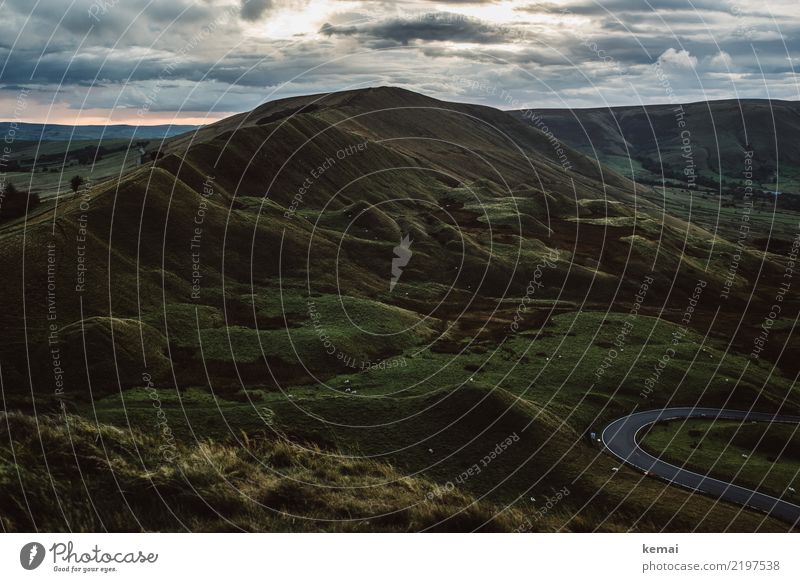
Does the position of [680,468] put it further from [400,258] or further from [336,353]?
[400,258]

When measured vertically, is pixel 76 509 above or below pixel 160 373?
above

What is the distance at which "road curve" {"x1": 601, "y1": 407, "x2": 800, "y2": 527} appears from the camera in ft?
196

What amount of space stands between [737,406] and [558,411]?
104ft

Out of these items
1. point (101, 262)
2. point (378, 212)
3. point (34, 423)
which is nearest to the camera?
point (34, 423)

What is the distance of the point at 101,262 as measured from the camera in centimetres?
9681

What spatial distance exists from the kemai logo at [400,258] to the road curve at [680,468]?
200 feet

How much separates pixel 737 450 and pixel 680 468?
39.5ft

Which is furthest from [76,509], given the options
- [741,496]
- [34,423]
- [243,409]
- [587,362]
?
[587,362]

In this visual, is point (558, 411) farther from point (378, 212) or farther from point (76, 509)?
point (378, 212)
